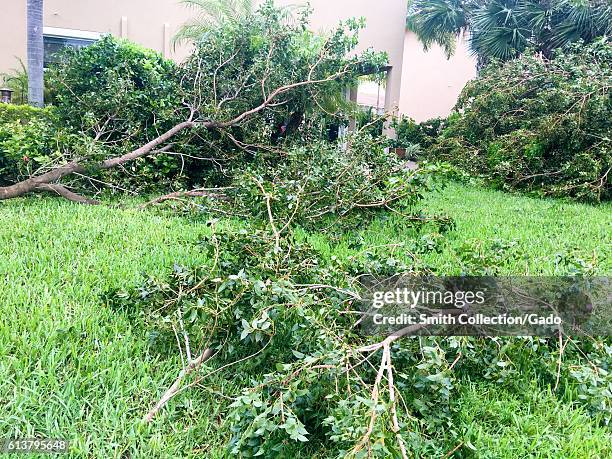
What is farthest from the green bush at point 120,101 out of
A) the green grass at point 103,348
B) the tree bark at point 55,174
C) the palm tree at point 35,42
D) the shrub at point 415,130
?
the shrub at point 415,130

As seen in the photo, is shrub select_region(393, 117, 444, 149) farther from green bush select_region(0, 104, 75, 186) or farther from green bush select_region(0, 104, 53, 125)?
green bush select_region(0, 104, 75, 186)

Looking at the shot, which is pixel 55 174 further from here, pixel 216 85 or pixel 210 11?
pixel 210 11

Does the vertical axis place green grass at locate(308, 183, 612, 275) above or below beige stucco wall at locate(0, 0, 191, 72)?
below

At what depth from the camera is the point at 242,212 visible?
4191mm

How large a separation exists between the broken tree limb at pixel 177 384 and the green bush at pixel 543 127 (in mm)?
5987

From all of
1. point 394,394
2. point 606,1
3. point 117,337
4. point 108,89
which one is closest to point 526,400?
point 394,394

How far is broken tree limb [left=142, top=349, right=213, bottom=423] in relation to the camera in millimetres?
1594

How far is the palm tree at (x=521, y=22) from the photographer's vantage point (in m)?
10.1

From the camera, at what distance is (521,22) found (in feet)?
36.6

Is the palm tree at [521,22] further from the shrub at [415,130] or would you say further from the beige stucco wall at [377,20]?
the shrub at [415,130]

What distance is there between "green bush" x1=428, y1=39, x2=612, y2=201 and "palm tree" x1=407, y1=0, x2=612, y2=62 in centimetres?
194

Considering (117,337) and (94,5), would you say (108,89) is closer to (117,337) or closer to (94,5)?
(117,337)

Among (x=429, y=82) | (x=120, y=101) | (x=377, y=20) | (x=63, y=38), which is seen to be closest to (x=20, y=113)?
(x=120, y=101)

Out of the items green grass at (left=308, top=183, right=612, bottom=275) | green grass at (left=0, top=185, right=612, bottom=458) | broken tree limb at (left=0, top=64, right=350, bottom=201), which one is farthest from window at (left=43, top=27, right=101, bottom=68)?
green grass at (left=308, top=183, right=612, bottom=275)
